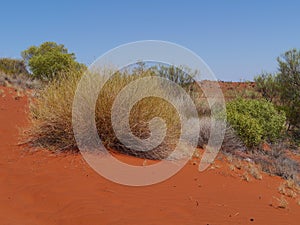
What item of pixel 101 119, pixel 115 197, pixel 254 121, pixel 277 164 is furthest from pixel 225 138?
pixel 115 197

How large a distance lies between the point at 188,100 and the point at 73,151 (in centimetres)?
A: 611

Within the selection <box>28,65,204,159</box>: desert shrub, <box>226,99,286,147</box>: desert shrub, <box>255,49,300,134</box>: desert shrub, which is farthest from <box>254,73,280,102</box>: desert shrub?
<box>28,65,204,159</box>: desert shrub

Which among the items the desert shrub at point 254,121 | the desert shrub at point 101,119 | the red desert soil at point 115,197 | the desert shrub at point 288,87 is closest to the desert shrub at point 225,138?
the desert shrub at point 254,121

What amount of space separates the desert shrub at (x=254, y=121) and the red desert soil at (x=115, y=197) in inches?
180

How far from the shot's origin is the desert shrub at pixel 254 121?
10.9 m

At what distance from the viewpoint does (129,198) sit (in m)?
4.75

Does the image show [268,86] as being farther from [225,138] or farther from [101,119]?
[101,119]

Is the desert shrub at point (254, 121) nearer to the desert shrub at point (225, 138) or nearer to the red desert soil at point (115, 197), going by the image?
the desert shrub at point (225, 138)

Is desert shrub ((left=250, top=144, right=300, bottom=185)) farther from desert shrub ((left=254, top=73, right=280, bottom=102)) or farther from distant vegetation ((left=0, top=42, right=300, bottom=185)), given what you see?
desert shrub ((left=254, top=73, right=280, bottom=102))

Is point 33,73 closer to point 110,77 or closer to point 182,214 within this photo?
point 110,77

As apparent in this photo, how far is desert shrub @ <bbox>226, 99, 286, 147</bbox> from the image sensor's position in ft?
35.8

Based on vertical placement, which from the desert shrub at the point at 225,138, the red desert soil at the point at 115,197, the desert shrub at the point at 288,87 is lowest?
the red desert soil at the point at 115,197

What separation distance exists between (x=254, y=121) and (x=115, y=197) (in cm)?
766

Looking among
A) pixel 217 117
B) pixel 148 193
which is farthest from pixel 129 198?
pixel 217 117
